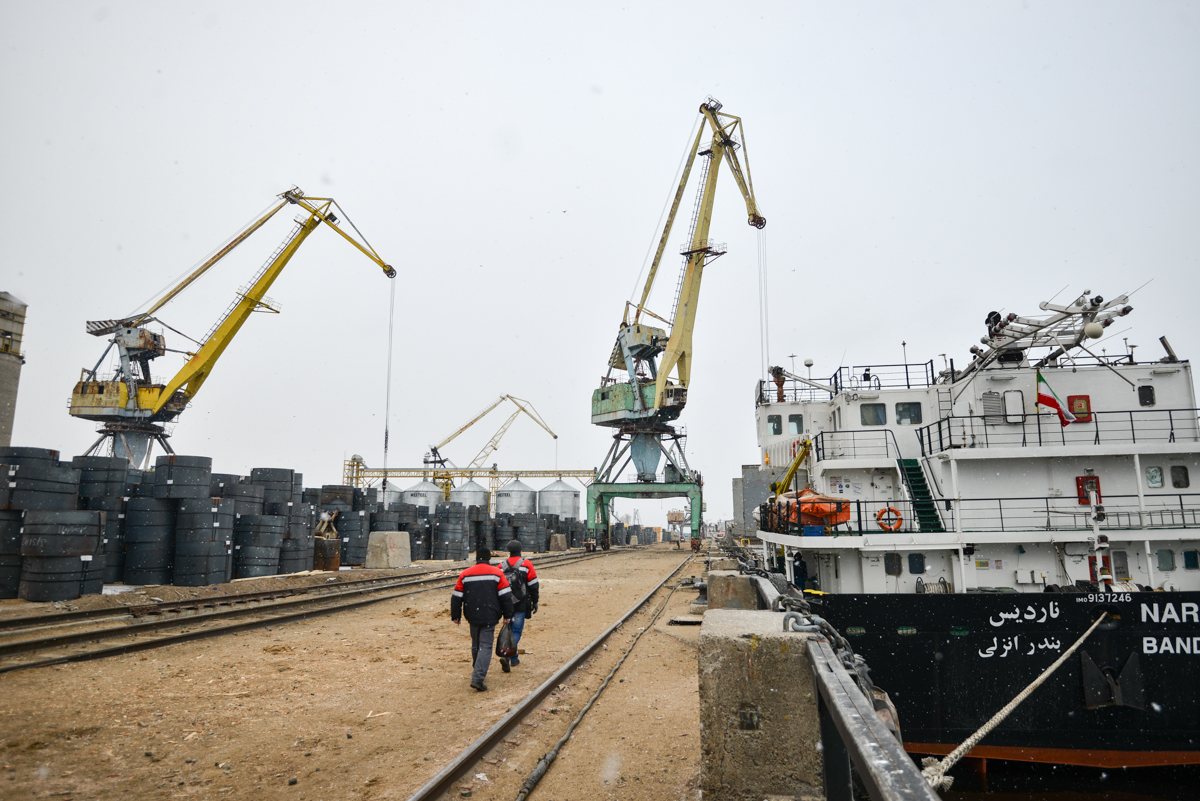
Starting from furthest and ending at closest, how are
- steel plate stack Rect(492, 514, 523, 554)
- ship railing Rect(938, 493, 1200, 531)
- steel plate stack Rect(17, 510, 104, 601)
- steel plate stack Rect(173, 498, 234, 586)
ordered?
steel plate stack Rect(492, 514, 523, 554) < steel plate stack Rect(173, 498, 234, 586) < steel plate stack Rect(17, 510, 104, 601) < ship railing Rect(938, 493, 1200, 531)

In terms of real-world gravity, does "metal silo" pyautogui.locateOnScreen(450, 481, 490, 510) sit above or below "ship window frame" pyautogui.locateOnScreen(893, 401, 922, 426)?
below

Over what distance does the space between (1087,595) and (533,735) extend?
682 centimetres

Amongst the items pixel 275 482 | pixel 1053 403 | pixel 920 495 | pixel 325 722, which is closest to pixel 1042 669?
pixel 920 495

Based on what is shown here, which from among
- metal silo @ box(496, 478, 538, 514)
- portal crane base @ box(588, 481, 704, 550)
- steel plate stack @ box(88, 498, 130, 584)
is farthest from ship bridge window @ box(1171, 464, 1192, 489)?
metal silo @ box(496, 478, 538, 514)

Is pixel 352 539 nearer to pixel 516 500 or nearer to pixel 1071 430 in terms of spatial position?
pixel 1071 430

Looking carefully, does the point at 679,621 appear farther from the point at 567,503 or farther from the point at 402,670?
the point at 567,503

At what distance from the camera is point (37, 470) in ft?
45.8

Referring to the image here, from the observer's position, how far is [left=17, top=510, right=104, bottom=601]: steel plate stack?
13.1 m

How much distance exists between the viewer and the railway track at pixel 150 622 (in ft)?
28.8

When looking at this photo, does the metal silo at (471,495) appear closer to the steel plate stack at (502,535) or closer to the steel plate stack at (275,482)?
the steel plate stack at (502,535)

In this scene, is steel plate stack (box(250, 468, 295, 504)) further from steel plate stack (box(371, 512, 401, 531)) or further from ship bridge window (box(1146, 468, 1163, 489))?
ship bridge window (box(1146, 468, 1163, 489))

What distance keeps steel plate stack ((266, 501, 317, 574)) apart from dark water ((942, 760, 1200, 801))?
1997 cm

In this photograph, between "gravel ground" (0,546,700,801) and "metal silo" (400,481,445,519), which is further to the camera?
"metal silo" (400,481,445,519)

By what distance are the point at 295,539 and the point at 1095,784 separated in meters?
21.7
